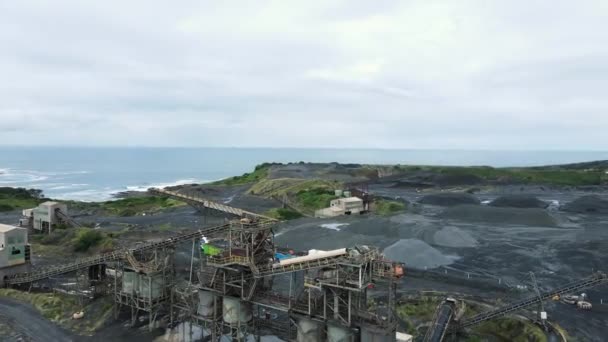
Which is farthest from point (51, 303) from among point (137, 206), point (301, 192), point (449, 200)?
point (449, 200)

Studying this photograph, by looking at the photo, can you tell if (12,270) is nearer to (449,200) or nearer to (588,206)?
(449,200)

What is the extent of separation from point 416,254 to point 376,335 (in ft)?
112

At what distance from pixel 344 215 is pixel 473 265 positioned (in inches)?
1446

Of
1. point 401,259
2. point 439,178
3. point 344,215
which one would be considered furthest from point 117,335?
point 439,178

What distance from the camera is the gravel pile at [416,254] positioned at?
56.4m

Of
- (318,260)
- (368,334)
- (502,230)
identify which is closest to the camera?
(368,334)

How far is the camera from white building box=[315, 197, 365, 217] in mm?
90500

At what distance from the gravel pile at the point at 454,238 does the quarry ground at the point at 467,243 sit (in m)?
0.15

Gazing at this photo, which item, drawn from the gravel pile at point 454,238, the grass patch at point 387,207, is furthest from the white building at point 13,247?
the grass patch at point 387,207

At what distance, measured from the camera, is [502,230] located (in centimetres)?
7519

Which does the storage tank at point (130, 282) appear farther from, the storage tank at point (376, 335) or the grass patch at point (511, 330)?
the grass patch at point (511, 330)

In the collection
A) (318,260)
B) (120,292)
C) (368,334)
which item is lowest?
(120,292)

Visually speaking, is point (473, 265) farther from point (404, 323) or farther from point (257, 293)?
point (257, 293)

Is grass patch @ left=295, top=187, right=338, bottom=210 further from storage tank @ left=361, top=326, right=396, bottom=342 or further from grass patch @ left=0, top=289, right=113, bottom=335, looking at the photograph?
storage tank @ left=361, top=326, right=396, bottom=342
